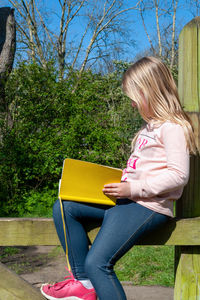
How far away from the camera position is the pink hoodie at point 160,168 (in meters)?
1.55

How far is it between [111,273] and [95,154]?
4.82 meters

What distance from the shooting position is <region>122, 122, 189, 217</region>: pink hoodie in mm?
1550

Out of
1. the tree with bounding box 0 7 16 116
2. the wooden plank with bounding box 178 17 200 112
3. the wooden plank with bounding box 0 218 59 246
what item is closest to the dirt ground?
the wooden plank with bounding box 0 218 59 246

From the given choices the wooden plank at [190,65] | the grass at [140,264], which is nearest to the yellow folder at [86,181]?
the wooden plank at [190,65]

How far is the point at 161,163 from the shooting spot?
5.33 ft

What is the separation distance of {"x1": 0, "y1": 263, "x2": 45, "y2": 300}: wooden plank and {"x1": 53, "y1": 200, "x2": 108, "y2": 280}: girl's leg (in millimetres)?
235

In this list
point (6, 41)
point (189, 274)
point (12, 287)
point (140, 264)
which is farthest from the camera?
point (6, 41)

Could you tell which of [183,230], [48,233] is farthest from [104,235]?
[183,230]

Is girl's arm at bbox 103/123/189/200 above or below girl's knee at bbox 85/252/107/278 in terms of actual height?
above

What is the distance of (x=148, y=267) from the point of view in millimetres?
3793

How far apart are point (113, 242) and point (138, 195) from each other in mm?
234

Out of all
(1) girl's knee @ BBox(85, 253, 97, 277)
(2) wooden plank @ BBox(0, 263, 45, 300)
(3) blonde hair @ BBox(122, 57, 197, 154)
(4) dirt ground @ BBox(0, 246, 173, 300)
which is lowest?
(4) dirt ground @ BBox(0, 246, 173, 300)

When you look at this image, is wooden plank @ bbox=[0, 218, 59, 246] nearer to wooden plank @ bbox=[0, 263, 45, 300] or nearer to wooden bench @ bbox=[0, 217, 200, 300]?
wooden bench @ bbox=[0, 217, 200, 300]

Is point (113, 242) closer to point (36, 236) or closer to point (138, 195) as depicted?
point (138, 195)
